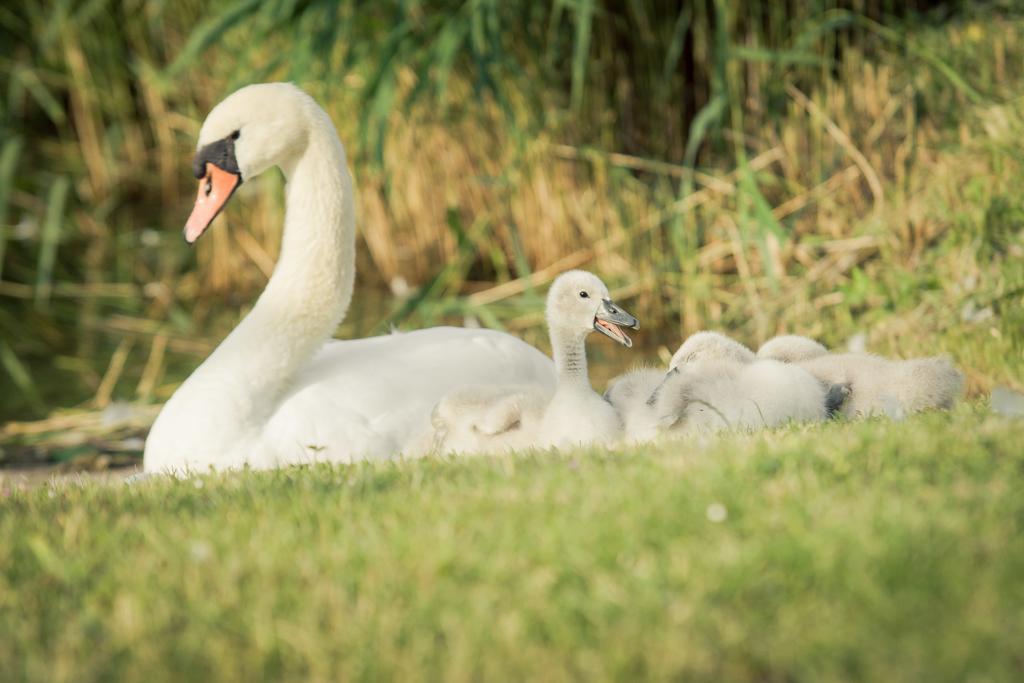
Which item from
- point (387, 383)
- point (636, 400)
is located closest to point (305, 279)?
point (387, 383)

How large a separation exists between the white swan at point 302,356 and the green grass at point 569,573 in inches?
46.5

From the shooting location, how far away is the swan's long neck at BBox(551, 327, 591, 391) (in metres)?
4.15

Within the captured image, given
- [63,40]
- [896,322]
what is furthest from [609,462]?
[63,40]

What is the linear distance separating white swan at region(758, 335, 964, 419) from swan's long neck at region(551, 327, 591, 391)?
29.2 inches

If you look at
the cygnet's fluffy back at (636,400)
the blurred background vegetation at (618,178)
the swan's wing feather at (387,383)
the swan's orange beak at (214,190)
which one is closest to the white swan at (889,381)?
the cygnet's fluffy back at (636,400)

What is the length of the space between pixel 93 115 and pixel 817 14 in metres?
6.43

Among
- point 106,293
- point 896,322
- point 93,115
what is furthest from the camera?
point 93,115

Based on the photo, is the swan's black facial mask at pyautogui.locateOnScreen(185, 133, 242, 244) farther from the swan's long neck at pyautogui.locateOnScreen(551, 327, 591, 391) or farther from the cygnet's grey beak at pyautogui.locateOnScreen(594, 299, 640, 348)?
the cygnet's grey beak at pyautogui.locateOnScreen(594, 299, 640, 348)

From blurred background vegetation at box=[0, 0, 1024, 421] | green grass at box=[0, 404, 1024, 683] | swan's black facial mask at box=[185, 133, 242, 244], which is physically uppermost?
swan's black facial mask at box=[185, 133, 242, 244]

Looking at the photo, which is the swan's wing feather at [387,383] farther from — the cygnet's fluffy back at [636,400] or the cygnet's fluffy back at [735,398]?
the cygnet's fluffy back at [735,398]

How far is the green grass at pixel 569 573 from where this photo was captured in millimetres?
2406

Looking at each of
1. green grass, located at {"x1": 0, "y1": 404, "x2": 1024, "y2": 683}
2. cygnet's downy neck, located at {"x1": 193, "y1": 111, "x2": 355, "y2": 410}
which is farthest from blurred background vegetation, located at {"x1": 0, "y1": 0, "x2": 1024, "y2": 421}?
green grass, located at {"x1": 0, "y1": 404, "x2": 1024, "y2": 683}

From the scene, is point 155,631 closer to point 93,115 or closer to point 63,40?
point 63,40

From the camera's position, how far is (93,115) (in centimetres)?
1120
